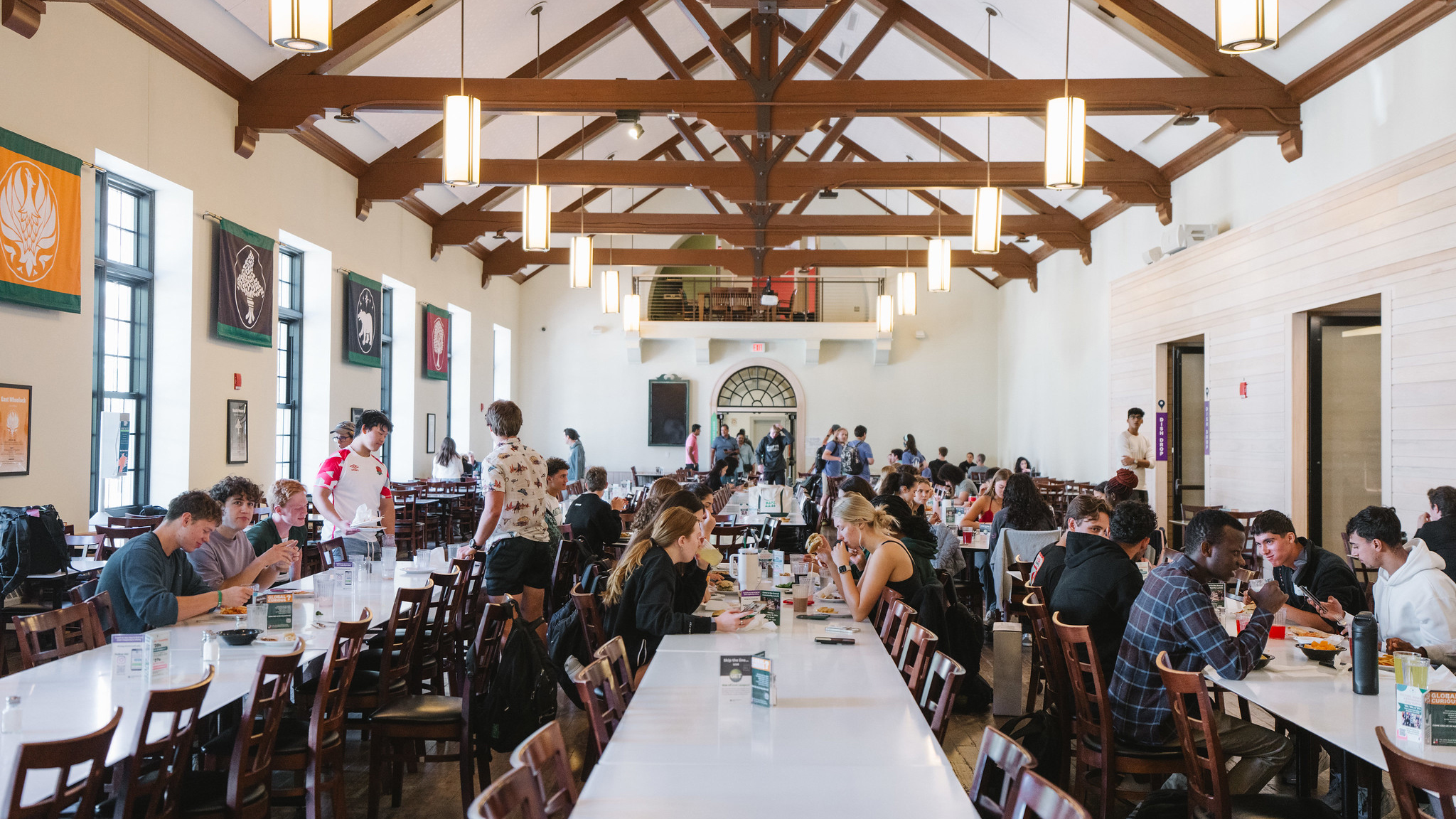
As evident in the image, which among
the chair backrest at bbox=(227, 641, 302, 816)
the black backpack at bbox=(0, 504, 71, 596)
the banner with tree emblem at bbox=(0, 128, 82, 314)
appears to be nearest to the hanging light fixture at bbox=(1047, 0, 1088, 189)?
the chair backrest at bbox=(227, 641, 302, 816)

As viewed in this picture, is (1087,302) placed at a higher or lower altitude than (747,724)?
higher

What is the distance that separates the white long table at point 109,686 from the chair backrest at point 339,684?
0.19 meters

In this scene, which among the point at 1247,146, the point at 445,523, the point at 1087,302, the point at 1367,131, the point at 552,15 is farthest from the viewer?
the point at 1087,302

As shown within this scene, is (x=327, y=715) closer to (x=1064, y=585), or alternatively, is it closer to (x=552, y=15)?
(x=1064, y=585)

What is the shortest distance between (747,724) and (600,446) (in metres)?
15.4

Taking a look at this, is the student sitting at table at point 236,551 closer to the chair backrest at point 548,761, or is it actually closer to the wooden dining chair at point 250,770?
the wooden dining chair at point 250,770

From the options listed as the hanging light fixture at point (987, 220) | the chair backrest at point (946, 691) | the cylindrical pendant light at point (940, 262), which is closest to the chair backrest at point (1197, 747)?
the chair backrest at point (946, 691)

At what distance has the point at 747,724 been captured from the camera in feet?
8.34

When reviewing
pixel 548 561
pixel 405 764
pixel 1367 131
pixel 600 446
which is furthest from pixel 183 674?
pixel 600 446

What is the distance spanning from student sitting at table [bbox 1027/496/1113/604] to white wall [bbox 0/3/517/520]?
5.94 m

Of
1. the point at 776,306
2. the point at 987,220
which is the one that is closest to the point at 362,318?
the point at 987,220

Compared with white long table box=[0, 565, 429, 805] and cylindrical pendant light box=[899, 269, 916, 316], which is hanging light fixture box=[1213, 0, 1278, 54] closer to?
white long table box=[0, 565, 429, 805]

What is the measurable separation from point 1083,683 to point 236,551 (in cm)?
368

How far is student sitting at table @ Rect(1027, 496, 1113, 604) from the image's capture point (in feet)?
15.1
